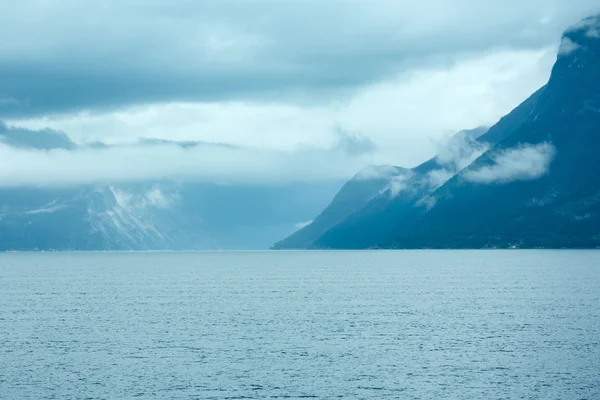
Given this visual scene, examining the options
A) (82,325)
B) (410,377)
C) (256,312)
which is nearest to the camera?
(410,377)

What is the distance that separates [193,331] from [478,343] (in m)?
50.5

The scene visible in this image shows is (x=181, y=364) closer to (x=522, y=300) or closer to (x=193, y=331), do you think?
(x=193, y=331)

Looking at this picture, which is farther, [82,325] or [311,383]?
[82,325]

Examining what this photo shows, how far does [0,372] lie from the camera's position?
10256 centimetres

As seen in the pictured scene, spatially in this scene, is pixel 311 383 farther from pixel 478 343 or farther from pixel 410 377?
pixel 478 343

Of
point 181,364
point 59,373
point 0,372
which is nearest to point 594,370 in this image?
point 181,364

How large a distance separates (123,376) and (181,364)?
31.8ft

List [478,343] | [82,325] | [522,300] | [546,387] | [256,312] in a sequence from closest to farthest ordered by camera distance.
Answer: [546,387] < [478,343] < [82,325] < [256,312] < [522,300]

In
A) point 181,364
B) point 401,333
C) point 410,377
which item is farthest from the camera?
point 401,333

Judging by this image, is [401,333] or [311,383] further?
[401,333]

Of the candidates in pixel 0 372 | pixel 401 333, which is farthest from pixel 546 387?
pixel 0 372

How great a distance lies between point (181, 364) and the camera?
4264 inches

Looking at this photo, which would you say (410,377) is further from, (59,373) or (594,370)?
(59,373)

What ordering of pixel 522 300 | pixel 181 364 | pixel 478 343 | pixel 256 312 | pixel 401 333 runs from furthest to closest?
pixel 522 300, pixel 256 312, pixel 401 333, pixel 478 343, pixel 181 364
